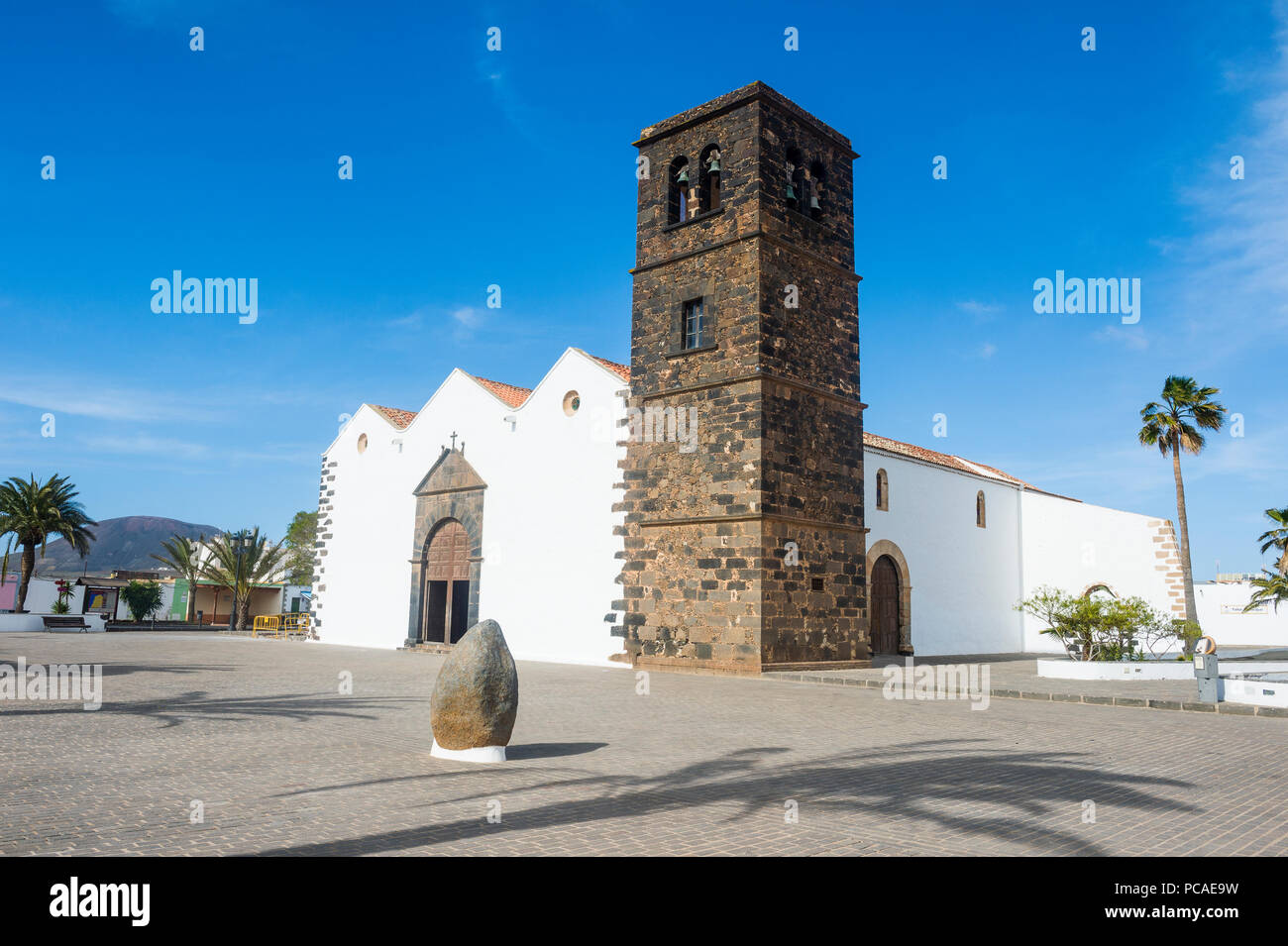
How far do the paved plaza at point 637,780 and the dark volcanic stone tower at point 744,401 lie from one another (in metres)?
5.28

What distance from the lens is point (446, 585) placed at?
2291 centimetres

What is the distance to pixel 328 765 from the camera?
20.8ft

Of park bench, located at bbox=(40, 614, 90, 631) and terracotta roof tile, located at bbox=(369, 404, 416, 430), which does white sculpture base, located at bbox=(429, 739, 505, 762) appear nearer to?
terracotta roof tile, located at bbox=(369, 404, 416, 430)

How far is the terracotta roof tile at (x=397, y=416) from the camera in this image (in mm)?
25531

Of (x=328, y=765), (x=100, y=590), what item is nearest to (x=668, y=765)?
(x=328, y=765)

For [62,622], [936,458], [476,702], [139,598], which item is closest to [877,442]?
[936,458]

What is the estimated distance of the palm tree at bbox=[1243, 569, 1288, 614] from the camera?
32.4m

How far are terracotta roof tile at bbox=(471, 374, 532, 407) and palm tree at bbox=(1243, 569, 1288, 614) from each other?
29.1 meters

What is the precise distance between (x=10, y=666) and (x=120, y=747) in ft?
28.6

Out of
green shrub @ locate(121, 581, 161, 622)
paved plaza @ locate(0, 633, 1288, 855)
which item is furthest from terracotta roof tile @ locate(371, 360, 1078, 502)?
green shrub @ locate(121, 581, 161, 622)

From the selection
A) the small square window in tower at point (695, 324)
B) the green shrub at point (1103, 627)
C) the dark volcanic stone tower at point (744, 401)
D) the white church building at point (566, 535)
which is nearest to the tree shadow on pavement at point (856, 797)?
the dark volcanic stone tower at point (744, 401)

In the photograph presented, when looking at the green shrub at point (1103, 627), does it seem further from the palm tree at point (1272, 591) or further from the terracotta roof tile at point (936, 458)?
the palm tree at point (1272, 591)

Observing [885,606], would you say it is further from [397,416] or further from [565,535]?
[397,416]
